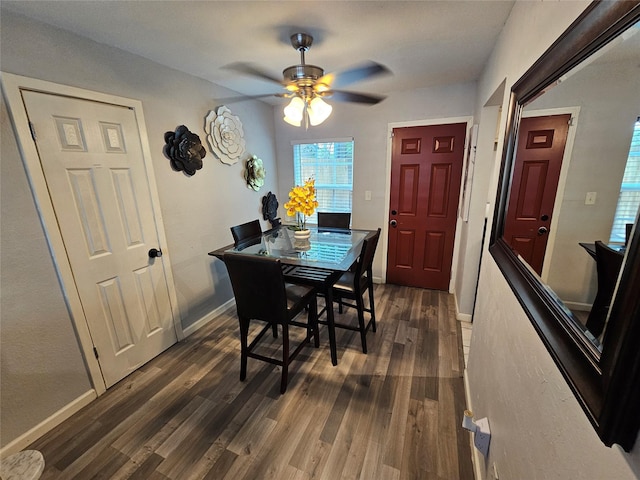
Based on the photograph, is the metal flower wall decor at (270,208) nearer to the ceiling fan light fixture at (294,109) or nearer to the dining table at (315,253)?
the dining table at (315,253)

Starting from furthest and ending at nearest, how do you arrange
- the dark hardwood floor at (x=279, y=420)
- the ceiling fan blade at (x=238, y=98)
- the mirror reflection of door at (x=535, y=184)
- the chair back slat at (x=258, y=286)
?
the ceiling fan blade at (x=238, y=98)
the chair back slat at (x=258, y=286)
the dark hardwood floor at (x=279, y=420)
the mirror reflection of door at (x=535, y=184)

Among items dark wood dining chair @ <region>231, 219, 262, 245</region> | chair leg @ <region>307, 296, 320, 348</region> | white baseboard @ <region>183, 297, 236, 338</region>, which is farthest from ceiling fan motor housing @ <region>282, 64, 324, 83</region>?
white baseboard @ <region>183, 297, 236, 338</region>

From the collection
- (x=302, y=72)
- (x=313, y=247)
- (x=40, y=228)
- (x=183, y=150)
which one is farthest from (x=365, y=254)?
(x=40, y=228)

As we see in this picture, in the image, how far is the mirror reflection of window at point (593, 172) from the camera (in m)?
0.52

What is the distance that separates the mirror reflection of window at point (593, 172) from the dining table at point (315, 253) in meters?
1.24

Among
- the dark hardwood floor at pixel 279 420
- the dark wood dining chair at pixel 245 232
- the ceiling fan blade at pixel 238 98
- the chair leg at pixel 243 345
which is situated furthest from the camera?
the ceiling fan blade at pixel 238 98

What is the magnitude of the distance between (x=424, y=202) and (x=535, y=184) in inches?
91.5

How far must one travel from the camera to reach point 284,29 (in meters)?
1.66

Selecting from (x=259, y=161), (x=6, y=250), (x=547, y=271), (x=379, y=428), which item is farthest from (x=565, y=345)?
(x=259, y=161)

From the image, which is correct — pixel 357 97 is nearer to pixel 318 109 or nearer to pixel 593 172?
pixel 318 109

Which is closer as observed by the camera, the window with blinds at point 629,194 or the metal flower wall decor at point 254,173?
the window with blinds at point 629,194

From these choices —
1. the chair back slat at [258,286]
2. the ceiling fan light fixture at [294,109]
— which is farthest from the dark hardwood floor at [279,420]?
the ceiling fan light fixture at [294,109]

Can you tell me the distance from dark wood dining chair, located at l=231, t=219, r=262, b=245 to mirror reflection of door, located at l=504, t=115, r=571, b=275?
214 centimetres

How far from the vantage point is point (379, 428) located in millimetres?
1615
